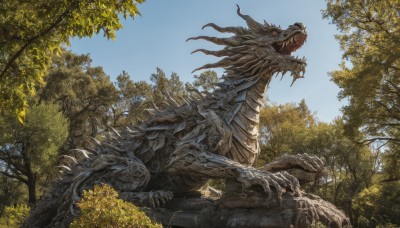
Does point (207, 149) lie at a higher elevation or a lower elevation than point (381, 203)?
lower

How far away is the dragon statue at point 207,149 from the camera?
5.79 m

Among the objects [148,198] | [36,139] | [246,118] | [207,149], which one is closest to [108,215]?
[148,198]

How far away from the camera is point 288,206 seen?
5.17 metres

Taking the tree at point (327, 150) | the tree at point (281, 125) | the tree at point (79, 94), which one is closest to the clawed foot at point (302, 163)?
the tree at point (327, 150)

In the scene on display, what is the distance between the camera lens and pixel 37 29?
5.44 meters

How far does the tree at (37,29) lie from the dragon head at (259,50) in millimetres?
2298

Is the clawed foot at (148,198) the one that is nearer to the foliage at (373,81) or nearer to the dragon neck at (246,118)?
the dragon neck at (246,118)

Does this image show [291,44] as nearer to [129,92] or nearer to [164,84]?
[164,84]

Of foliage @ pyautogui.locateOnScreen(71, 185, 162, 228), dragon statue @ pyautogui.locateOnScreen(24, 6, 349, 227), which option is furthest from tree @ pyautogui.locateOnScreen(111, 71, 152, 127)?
foliage @ pyautogui.locateOnScreen(71, 185, 162, 228)

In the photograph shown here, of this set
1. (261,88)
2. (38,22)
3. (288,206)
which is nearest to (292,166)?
(288,206)

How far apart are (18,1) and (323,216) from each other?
4.97 meters

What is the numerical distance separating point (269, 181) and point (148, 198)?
189cm

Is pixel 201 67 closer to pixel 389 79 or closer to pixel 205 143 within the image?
pixel 205 143

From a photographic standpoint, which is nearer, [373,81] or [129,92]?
[373,81]
